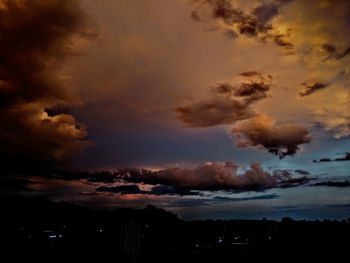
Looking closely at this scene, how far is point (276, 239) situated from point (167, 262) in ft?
168

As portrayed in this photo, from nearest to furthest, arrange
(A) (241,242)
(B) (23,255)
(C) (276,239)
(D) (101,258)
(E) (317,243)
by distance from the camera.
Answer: (B) (23,255), (D) (101,258), (E) (317,243), (C) (276,239), (A) (241,242)

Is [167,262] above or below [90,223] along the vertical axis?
below

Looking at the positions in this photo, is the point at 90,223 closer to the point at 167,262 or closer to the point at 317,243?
the point at 167,262

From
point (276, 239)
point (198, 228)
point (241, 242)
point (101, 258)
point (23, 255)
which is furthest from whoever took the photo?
point (198, 228)

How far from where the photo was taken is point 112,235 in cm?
13212

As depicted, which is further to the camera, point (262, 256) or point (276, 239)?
point (276, 239)

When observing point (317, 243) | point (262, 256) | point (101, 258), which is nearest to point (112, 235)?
point (101, 258)

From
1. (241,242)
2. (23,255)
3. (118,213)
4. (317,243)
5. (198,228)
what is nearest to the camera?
(23,255)

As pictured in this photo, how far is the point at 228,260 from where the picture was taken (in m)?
97.4

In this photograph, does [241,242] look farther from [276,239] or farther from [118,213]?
[118,213]

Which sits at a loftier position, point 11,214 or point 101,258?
point 11,214

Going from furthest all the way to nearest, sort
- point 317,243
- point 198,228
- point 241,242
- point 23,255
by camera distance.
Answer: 1. point 198,228
2. point 241,242
3. point 317,243
4. point 23,255

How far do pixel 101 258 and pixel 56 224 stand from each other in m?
93.0

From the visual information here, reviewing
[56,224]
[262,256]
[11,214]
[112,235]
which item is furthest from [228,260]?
[11,214]
